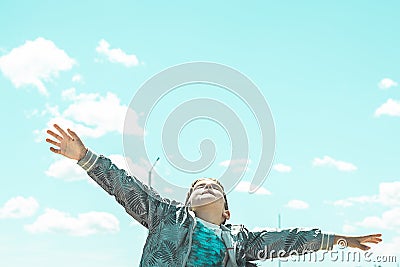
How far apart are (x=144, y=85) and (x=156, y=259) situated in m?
1.48

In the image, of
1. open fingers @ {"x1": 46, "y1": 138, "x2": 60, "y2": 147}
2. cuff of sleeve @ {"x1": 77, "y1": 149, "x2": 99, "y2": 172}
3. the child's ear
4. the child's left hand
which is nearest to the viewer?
open fingers @ {"x1": 46, "y1": 138, "x2": 60, "y2": 147}

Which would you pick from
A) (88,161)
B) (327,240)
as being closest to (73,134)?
(88,161)

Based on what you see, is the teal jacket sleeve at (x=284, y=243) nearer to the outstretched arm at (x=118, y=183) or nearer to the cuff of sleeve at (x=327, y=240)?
the cuff of sleeve at (x=327, y=240)

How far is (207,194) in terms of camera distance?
18.7 feet

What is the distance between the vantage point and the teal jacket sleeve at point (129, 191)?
5.40 meters

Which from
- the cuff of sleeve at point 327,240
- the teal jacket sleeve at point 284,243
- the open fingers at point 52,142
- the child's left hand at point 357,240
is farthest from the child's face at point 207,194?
the open fingers at point 52,142

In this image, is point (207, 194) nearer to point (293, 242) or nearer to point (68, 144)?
point (293, 242)

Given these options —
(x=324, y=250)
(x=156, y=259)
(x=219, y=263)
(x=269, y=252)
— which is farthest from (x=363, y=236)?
(x=156, y=259)

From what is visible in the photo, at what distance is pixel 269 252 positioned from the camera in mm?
5828

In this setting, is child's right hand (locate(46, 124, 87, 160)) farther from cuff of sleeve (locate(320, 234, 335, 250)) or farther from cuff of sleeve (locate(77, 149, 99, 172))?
cuff of sleeve (locate(320, 234, 335, 250))

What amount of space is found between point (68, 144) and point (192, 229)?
128 cm

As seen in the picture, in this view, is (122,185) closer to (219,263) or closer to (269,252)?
(219,263)

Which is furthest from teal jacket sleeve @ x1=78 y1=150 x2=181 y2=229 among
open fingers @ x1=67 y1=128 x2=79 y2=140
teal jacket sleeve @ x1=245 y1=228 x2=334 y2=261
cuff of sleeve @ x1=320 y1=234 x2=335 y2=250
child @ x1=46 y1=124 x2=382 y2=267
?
cuff of sleeve @ x1=320 y1=234 x2=335 y2=250

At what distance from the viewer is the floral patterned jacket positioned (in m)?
5.41
